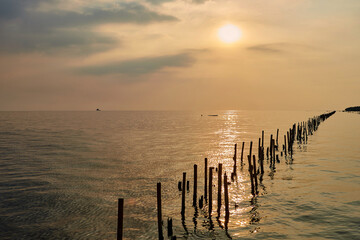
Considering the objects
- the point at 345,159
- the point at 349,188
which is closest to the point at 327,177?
the point at 349,188

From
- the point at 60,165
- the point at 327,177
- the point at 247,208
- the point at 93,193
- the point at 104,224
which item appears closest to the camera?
the point at 104,224

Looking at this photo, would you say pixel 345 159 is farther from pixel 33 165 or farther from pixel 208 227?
pixel 33 165

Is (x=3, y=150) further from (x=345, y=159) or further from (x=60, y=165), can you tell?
(x=345, y=159)

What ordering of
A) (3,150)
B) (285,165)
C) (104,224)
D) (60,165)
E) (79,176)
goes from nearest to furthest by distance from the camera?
(104,224) → (79,176) → (285,165) → (60,165) → (3,150)

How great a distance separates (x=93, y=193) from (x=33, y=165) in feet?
49.9

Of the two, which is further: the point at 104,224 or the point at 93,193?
the point at 93,193

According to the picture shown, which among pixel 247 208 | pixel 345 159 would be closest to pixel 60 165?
pixel 247 208

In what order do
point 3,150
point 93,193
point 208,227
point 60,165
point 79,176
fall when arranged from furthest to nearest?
1. point 3,150
2. point 60,165
3. point 79,176
4. point 93,193
5. point 208,227

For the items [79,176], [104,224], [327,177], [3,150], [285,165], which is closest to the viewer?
[104,224]

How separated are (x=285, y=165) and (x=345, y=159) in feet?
28.6

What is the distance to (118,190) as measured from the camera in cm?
2062

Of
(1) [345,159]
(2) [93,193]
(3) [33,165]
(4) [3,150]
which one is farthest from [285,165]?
(4) [3,150]

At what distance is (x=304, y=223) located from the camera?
1384cm

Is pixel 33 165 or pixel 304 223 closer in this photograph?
pixel 304 223
